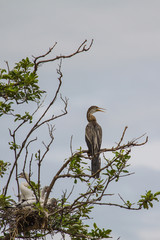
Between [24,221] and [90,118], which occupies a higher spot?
[90,118]

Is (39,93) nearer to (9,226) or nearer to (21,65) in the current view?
(21,65)

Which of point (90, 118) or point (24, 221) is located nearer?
point (24, 221)

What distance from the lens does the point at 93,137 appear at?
36.7ft

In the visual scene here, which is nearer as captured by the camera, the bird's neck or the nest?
the nest

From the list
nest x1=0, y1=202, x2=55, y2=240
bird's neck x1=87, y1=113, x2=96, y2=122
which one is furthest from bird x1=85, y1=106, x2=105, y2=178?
nest x1=0, y1=202, x2=55, y2=240

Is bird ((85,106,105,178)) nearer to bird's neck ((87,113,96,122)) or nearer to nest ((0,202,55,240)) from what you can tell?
bird's neck ((87,113,96,122))

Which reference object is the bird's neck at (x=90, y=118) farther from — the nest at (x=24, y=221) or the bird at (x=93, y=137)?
the nest at (x=24, y=221)

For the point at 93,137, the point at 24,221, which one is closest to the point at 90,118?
the point at 93,137

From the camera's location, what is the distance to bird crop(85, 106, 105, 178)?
10.7 m

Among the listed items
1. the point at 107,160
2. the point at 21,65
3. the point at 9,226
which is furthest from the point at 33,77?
the point at 9,226

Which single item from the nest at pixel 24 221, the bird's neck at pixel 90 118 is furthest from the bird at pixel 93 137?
the nest at pixel 24 221

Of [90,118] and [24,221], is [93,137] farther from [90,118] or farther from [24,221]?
[24,221]

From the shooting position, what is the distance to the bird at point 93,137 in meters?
10.7

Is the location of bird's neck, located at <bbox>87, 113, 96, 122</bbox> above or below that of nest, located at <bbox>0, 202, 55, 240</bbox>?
above
